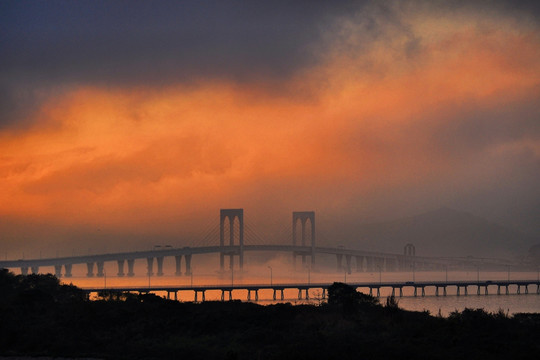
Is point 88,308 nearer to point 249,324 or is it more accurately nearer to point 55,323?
point 55,323

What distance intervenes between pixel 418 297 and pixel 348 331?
98422mm

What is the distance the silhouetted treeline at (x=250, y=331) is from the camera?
51844mm

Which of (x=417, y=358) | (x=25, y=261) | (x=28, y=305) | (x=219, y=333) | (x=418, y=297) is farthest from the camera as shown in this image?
(x=25, y=261)

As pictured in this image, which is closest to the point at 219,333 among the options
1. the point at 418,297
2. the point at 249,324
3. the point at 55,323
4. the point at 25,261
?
the point at 249,324

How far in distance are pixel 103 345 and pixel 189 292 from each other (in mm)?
106281

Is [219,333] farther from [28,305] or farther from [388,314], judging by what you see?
[28,305]

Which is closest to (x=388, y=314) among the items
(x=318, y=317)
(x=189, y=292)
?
(x=318, y=317)

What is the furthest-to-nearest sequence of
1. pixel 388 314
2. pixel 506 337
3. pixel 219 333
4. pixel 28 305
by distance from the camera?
pixel 28 305, pixel 388 314, pixel 219 333, pixel 506 337

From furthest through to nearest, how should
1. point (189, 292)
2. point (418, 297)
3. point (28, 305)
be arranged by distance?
1. point (189, 292)
2. point (418, 297)
3. point (28, 305)

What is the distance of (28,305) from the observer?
236ft

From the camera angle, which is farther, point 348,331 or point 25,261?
point 25,261

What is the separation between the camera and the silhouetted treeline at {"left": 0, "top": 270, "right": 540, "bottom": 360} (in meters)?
51.8

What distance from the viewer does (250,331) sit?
60500 millimetres

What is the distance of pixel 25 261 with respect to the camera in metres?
191
